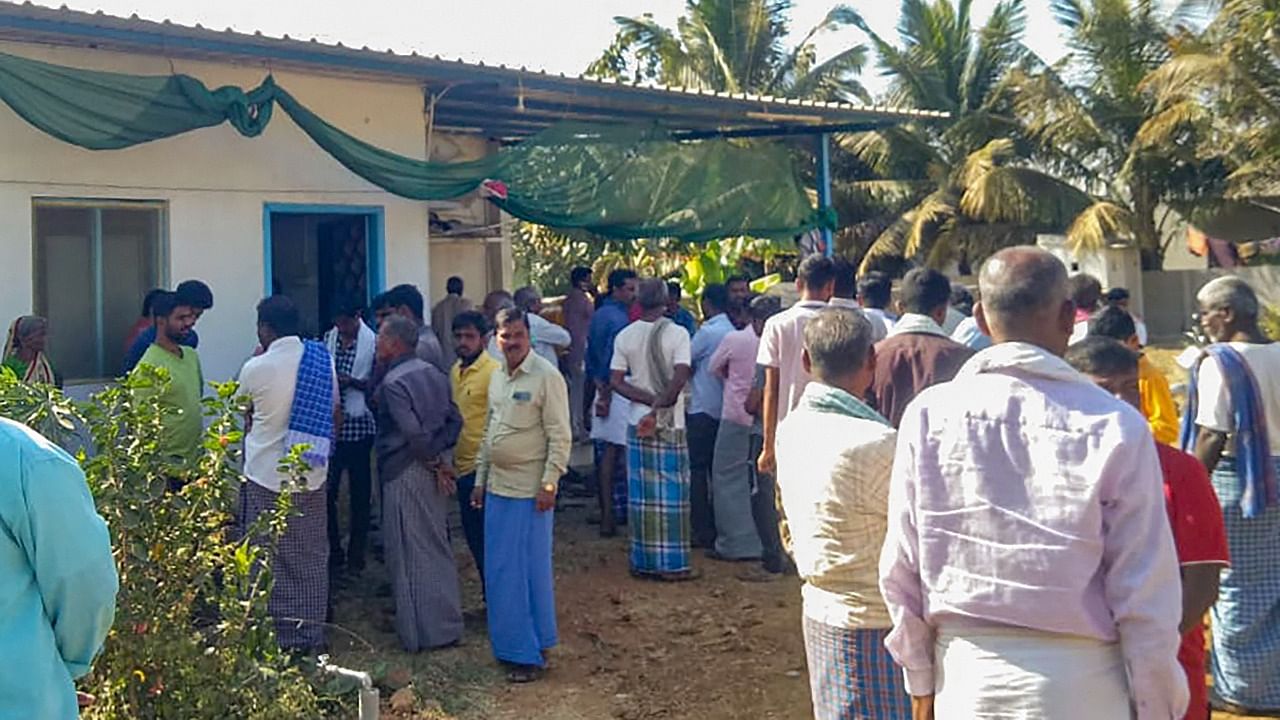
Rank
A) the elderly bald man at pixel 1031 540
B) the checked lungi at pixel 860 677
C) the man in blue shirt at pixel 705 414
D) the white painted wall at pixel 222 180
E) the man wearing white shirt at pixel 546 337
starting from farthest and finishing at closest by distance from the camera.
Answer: the man wearing white shirt at pixel 546 337, the man in blue shirt at pixel 705 414, the white painted wall at pixel 222 180, the checked lungi at pixel 860 677, the elderly bald man at pixel 1031 540

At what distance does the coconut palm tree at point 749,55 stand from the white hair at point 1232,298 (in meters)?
20.9

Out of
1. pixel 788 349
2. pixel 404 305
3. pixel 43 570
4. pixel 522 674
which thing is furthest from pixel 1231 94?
pixel 43 570

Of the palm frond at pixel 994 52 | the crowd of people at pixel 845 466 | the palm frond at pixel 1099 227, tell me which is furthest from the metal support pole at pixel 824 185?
the palm frond at pixel 994 52

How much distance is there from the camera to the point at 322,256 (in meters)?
9.45

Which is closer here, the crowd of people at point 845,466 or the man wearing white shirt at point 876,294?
the crowd of people at point 845,466

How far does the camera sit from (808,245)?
11438mm

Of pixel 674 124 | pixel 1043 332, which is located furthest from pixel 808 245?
pixel 1043 332

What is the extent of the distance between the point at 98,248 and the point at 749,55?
20146mm

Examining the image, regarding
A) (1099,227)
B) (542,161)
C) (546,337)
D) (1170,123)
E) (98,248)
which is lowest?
(546,337)

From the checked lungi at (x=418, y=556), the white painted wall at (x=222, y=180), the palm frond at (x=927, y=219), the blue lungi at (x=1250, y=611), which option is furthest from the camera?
the palm frond at (x=927, y=219)

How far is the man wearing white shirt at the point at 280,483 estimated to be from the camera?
5941mm

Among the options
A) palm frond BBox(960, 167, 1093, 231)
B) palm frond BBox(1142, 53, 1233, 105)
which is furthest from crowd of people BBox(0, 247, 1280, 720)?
palm frond BBox(960, 167, 1093, 231)

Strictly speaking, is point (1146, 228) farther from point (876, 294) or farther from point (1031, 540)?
point (1031, 540)

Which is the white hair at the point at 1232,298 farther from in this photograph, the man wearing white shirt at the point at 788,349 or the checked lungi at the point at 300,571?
the checked lungi at the point at 300,571
